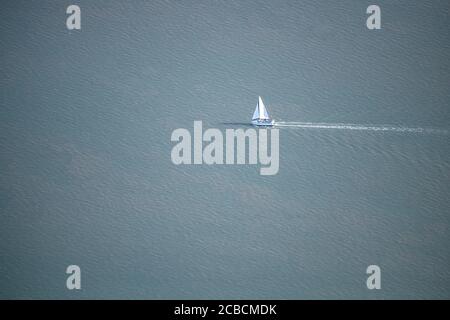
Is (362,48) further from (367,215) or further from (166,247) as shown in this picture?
(166,247)

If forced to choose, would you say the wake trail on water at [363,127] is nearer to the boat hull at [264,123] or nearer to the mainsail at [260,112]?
the boat hull at [264,123]

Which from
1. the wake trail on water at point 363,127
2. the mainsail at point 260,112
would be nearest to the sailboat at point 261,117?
the mainsail at point 260,112

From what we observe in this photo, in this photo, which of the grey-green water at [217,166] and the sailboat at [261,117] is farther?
the sailboat at [261,117]

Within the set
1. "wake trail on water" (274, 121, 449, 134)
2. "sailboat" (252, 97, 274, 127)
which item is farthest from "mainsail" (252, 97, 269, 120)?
"wake trail on water" (274, 121, 449, 134)

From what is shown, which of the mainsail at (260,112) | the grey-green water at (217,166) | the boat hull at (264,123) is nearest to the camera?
the grey-green water at (217,166)

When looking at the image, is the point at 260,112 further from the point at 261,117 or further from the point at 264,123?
the point at 264,123

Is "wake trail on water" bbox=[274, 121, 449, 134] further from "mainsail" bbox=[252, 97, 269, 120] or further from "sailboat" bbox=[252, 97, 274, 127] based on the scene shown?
"mainsail" bbox=[252, 97, 269, 120]
